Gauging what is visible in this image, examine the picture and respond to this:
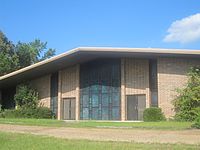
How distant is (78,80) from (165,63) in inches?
360

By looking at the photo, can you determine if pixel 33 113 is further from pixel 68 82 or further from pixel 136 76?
pixel 136 76

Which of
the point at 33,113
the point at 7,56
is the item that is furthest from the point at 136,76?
the point at 7,56

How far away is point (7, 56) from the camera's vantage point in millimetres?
52375

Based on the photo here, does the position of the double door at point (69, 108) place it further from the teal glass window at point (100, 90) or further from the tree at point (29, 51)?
the tree at point (29, 51)

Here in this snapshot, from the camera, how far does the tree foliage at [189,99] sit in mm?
26094

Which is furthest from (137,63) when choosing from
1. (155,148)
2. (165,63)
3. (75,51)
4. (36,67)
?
(155,148)

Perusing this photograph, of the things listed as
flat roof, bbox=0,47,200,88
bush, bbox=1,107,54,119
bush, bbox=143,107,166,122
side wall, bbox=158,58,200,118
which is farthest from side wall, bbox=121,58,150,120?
bush, bbox=1,107,54,119

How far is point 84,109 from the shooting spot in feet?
113

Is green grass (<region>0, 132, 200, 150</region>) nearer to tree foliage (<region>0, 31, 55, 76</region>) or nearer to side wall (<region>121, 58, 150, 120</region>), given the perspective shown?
side wall (<region>121, 58, 150, 120</region>)

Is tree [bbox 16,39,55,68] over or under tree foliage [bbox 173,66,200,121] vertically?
over

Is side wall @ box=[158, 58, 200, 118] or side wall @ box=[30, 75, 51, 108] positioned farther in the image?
side wall @ box=[30, 75, 51, 108]

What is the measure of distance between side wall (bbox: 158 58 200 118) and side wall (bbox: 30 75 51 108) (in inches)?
510

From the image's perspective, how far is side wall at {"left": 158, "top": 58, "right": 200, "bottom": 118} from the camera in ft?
93.1

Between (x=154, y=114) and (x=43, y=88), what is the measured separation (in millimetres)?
14390
